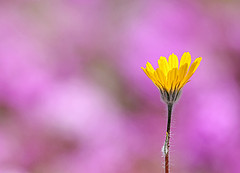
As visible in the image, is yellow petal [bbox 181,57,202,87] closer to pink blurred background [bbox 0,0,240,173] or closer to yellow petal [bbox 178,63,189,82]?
yellow petal [bbox 178,63,189,82]

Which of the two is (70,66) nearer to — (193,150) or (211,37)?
(211,37)

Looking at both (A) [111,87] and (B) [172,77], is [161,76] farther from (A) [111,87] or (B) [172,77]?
(A) [111,87]

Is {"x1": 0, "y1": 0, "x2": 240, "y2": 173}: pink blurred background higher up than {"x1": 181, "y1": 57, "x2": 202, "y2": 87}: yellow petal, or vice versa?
{"x1": 0, "y1": 0, "x2": 240, "y2": 173}: pink blurred background

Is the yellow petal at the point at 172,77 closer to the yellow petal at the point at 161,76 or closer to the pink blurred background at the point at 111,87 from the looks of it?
the yellow petal at the point at 161,76

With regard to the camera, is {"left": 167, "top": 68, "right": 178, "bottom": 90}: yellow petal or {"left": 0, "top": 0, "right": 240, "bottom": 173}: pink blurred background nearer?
{"left": 167, "top": 68, "right": 178, "bottom": 90}: yellow petal

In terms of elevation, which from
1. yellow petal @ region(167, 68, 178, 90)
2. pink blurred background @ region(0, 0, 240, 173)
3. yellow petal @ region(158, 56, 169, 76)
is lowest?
yellow petal @ region(167, 68, 178, 90)

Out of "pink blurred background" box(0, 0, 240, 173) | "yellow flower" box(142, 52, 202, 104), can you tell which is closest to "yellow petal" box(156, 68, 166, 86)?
"yellow flower" box(142, 52, 202, 104)

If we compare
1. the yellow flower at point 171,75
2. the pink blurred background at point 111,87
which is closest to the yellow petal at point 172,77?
the yellow flower at point 171,75
